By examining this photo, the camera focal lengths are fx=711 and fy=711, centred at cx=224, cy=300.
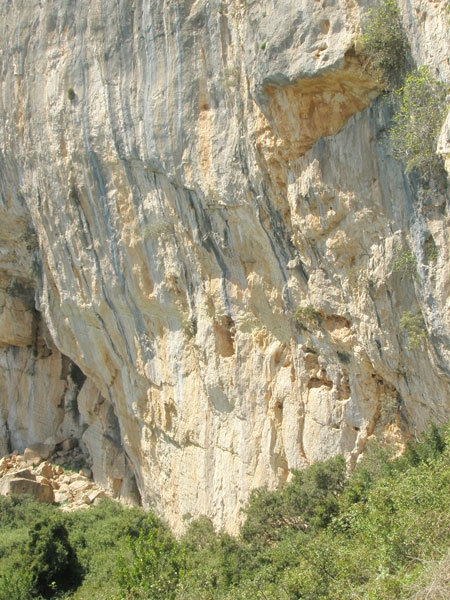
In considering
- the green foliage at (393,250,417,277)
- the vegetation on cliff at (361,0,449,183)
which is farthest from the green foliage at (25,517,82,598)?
the vegetation on cliff at (361,0,449,183)

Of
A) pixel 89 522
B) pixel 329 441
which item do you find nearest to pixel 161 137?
pixel 329 441

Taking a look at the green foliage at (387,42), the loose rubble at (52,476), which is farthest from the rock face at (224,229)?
the loose rubble at (52,476)

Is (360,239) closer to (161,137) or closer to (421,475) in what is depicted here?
(421,475)

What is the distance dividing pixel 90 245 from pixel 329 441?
7334 mm

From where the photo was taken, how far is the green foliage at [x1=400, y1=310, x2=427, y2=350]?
9.69m

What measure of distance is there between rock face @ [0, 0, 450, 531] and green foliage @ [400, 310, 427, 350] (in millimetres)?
52

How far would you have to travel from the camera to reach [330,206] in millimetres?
10555

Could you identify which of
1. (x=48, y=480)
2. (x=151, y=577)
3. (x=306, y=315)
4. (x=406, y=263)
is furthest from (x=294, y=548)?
(x=48, y=480)

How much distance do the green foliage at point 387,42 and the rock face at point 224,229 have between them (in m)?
0.22

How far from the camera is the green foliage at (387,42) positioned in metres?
8.91

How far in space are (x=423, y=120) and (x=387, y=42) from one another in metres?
1.15

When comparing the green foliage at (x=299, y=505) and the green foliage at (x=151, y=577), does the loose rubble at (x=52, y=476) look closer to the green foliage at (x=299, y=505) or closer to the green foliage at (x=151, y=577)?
the green foliage at (x=299, y=505)

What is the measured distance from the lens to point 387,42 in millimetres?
8922

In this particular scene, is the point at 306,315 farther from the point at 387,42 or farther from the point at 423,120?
the point at 387,42
